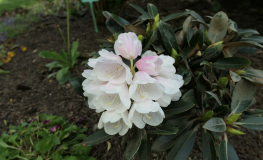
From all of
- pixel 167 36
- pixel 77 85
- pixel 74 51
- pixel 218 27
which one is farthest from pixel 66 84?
pixel 218 27

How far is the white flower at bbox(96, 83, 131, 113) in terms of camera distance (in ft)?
2.77

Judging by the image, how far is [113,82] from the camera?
2.90 feet

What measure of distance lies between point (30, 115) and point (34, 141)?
54 centimetres

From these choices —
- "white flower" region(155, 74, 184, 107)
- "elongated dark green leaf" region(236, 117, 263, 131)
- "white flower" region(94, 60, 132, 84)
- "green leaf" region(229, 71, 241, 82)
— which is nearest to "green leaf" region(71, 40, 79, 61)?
"white flower" region(94, 60, 132, 84)

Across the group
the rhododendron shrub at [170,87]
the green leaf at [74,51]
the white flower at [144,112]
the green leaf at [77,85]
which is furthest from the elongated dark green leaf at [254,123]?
the green leaf at [74,51]

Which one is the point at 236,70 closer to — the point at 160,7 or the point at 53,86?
the point at 53,86

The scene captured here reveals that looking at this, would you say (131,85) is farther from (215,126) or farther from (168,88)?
(215,126)

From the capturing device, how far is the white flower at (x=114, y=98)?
0.84 metres

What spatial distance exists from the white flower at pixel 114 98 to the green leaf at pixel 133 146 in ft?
0.97

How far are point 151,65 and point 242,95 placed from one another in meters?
0.68

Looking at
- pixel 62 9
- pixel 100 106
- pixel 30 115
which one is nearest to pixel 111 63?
pixel 100 106

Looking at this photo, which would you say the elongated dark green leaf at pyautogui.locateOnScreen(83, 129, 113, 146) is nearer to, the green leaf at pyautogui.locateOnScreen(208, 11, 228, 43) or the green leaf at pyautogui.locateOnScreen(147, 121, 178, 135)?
the green leaf at pyautogui.locateOnScreen(147, 121, 178, 135)

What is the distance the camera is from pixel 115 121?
0.89 m

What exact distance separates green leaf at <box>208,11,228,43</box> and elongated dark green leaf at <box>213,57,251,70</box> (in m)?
0.17
